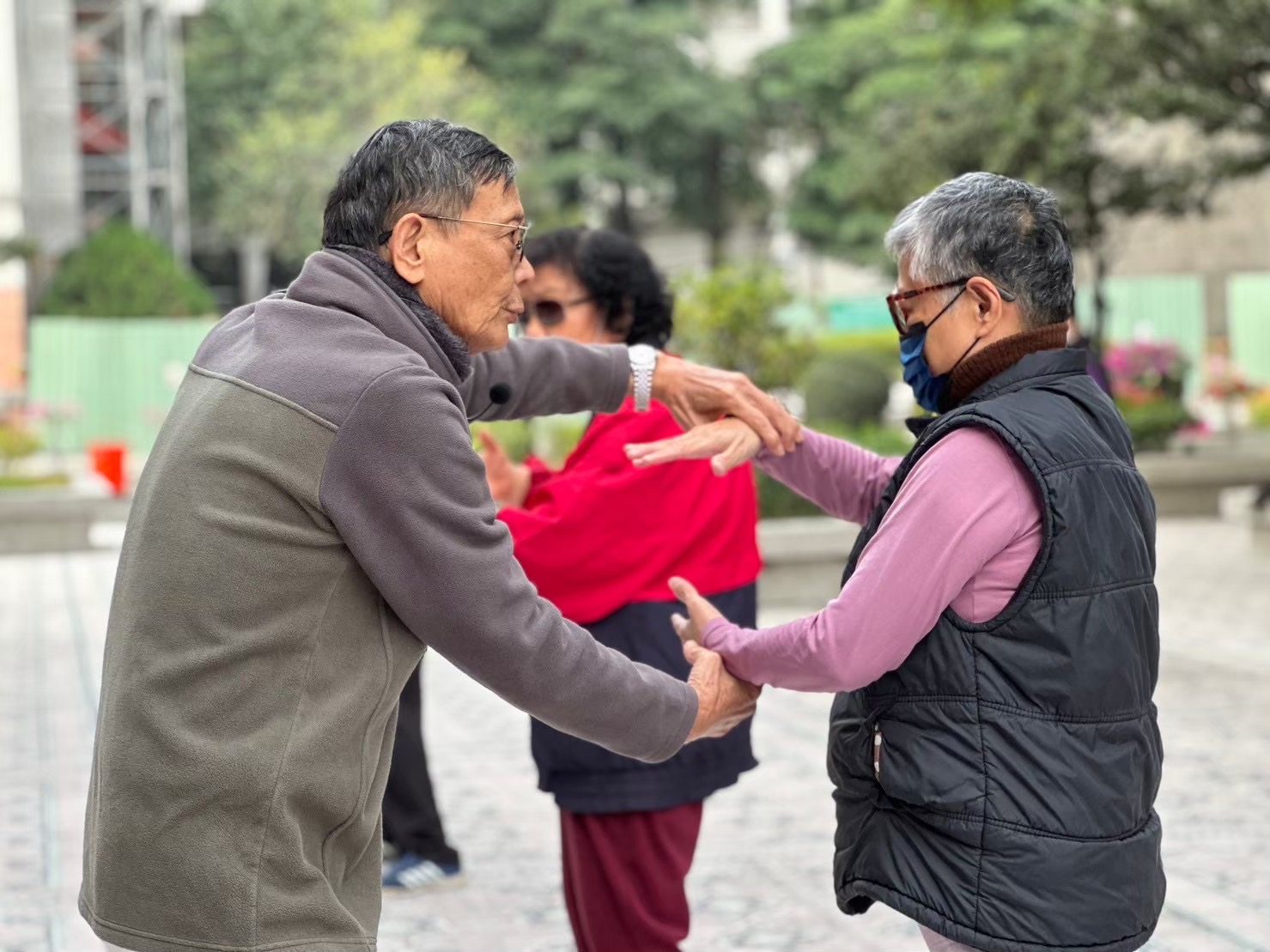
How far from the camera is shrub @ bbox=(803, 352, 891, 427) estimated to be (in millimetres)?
15656

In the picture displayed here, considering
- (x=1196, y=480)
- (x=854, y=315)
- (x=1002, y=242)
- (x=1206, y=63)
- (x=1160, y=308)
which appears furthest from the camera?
(x=854, y=315)

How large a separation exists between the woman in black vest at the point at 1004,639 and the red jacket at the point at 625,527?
964 mm

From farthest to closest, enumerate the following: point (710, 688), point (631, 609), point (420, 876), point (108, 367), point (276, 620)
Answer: point (108, 367) → point (420, 876) → point (631, 609) → point (710, 688) → point (276, 620)

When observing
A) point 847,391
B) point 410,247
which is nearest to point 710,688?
point 410,247

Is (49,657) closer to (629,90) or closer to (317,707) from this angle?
(317,707)

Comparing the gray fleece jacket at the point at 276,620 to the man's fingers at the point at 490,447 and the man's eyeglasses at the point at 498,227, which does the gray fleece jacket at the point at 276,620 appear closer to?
the man's eyeglasses at the point at 498,227

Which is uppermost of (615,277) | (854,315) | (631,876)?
(854,315)

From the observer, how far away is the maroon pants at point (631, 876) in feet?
12.0

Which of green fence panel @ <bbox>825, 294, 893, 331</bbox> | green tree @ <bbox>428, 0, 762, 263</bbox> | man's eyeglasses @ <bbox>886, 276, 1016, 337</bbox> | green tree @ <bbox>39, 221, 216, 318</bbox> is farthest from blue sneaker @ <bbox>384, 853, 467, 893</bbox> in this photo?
green tree @ <bbox>428, 0, 762, 263</bbox>

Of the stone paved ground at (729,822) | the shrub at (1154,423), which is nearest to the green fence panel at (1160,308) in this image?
the shrub at (1154,423)

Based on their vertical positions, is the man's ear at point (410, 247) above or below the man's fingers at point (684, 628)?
above

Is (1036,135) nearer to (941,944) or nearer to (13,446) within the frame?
(13,446)

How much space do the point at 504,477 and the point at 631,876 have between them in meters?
1.18

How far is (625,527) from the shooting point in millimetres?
3625
